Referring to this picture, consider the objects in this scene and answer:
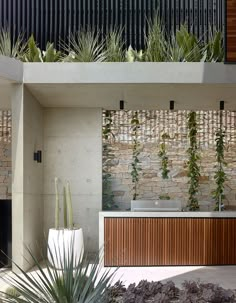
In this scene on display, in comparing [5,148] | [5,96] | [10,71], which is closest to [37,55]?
[10,71]

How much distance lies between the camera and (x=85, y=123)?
9391 mm

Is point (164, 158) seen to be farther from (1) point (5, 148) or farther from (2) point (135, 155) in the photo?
(1) point (5, 148)

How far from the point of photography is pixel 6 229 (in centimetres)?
830

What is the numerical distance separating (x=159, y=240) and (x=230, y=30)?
11.1 ft

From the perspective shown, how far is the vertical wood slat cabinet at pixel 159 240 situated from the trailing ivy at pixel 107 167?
1273 mm

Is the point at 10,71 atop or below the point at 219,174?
atop

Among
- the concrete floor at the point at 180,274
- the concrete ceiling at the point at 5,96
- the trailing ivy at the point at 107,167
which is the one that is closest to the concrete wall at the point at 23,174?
the concrete ceiling at the point at 5,96

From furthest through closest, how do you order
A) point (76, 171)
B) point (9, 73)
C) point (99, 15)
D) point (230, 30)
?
point (99, 15) → point (76, 171) → point (9, 73) → point (230, 30)

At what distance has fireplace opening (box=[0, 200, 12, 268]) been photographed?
27.1 ft

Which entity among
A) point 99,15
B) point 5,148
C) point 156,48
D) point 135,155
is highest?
point 99,15

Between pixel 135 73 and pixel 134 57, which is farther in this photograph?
pixel 134 57

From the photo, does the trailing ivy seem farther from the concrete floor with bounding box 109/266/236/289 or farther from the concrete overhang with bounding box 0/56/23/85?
the concrete overhang with bounding box 0/56/23/85

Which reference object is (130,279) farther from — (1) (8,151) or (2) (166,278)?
(1) (8,151)

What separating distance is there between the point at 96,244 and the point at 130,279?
6.85 ft
